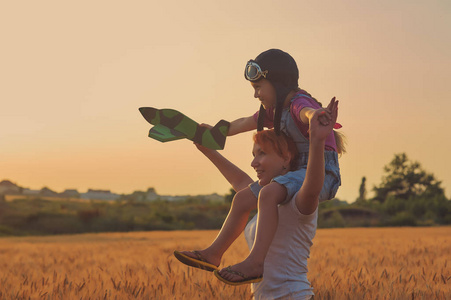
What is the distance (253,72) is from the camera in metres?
3.36

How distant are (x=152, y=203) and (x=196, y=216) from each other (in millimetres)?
2393

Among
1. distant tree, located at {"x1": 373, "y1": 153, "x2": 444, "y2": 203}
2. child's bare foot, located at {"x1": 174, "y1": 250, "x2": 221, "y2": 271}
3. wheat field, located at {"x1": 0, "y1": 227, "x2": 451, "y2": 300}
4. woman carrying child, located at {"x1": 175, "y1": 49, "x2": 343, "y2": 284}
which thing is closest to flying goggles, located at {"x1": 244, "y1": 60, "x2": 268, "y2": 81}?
woman carrying child, located at {"x1": 175, "y1": 49, "x2": 343, "y2": 284}

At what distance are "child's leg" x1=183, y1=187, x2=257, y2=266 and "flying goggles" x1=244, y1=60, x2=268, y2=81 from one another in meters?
0.64

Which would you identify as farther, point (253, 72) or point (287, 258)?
point (253, 72)

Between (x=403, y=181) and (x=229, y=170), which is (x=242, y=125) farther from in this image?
(x=403, y=181)

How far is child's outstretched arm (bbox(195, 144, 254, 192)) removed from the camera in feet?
12.2

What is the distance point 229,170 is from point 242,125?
303mm

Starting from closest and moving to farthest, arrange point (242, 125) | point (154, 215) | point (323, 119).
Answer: point (323, 119) < point (242, 125) < point (154, 215)

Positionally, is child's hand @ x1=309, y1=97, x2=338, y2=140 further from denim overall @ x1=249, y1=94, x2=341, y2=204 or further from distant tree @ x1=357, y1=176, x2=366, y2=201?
distant tree @ x1=357, y1=176, x2=366, y2=201

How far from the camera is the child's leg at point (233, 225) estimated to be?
326 cm

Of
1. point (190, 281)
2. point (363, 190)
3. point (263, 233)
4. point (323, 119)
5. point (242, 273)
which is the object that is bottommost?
point (190, 281)

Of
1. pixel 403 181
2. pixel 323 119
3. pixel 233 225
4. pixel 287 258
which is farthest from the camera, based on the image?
pixel 403 181

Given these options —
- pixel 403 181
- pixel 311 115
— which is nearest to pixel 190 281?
pixel 311 115

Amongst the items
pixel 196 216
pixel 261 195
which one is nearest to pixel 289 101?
pixel 261 195
